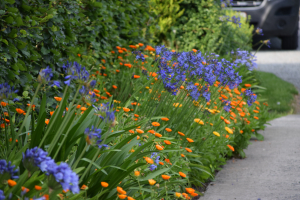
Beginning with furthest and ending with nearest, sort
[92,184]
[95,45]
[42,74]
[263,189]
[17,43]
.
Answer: [95,45] < [263,189] < [17,43] < [92,184] < [42,74]

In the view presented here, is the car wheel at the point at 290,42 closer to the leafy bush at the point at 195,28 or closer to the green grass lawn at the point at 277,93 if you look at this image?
the green grass lawn at the point at 277,93

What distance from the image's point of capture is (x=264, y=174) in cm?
325

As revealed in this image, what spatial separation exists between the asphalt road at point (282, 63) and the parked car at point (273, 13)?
853 millimetres

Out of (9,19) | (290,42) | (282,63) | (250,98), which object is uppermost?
(9,19)

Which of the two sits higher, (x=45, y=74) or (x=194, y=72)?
(x=45, y=74)

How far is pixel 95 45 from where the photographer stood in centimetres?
382

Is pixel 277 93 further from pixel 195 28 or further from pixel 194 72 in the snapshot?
pixel 194 72

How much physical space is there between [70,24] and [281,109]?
511cm

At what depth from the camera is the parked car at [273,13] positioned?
31.4 ft

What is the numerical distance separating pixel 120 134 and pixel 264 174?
1.76m

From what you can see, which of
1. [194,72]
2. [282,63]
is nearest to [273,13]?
[282,63]

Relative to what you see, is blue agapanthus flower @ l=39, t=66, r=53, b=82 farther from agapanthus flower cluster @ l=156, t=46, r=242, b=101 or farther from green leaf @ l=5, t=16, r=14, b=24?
agapanthus flower cluster @ l=156, t=46, r=242, b=101

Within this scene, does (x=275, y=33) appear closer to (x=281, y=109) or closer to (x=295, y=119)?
(x=281, y=109)

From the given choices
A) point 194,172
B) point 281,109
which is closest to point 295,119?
point 281,109
